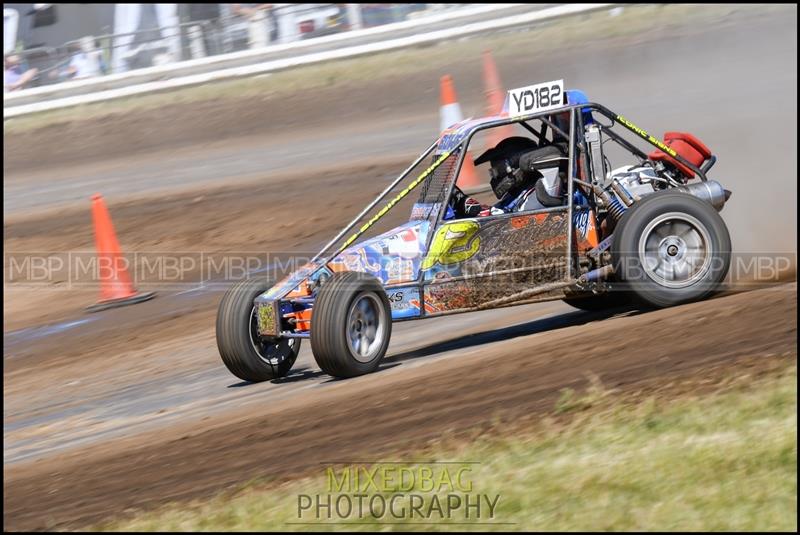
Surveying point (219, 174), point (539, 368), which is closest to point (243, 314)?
point (539, 368)

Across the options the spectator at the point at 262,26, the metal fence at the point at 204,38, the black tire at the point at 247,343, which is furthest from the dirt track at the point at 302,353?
the spectator at the point at 262,26

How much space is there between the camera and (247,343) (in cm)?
743

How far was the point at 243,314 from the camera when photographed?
733 centimetres

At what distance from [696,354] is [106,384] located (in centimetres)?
459

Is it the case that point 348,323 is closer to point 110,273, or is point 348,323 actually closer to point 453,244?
point 453,244

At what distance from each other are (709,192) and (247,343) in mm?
3280

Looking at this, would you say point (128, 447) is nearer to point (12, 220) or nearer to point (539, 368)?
point (539, 368)

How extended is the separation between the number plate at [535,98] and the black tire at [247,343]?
205cm

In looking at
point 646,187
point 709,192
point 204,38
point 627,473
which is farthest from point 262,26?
point 627,473

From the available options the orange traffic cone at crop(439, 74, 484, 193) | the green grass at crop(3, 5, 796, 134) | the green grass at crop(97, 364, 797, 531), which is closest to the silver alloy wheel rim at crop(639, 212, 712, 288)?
the green grass at crop(97, 364, 797, 531)

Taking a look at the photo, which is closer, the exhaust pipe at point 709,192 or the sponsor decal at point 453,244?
the sponsor decal at point 453,244

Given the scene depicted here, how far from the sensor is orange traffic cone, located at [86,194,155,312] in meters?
11.4

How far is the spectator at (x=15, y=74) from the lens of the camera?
917 inches

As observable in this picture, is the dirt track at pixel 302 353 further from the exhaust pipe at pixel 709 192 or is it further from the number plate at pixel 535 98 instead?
the number plate at pixel 535 98
